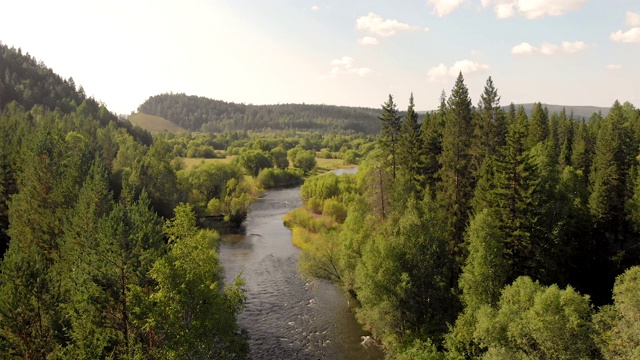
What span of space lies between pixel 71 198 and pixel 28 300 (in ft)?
78.4

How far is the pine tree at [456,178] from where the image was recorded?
4638 cm

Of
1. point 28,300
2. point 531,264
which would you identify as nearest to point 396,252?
point 531,264

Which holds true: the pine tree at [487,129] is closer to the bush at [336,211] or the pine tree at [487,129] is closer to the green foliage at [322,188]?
the bush at [336,211]

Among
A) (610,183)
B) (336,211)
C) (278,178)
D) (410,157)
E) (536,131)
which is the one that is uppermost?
(536,131)

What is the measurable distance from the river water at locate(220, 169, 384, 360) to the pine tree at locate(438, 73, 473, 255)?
15334mm

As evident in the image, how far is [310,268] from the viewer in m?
53.7

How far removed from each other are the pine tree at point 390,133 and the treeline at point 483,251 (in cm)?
13

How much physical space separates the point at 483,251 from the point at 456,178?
44.8ft

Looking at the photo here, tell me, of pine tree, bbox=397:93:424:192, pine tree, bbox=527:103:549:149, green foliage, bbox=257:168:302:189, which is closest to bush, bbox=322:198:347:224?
pine tree, bbox=397:93:424:192

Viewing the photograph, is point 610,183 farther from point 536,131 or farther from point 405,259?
point 405,259

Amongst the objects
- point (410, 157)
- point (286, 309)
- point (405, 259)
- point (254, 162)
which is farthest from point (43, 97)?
point (405, 259)

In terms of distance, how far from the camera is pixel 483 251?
3516cm

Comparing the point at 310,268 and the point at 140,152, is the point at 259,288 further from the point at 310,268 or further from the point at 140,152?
the point at 140,152

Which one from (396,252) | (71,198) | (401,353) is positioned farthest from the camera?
(71,198)
